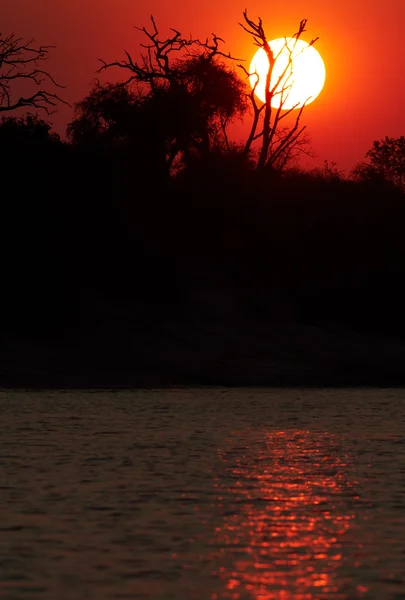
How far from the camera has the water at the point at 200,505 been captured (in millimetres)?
10867

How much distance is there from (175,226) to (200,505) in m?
37.3

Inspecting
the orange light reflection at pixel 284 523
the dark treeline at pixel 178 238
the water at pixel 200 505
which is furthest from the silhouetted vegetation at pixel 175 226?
the orange light reflection at pixel 284 523

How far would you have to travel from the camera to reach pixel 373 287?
177 feet

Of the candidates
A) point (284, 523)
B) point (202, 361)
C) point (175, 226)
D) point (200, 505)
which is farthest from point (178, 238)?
point (284, 523)

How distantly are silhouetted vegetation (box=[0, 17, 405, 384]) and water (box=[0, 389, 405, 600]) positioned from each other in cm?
1442

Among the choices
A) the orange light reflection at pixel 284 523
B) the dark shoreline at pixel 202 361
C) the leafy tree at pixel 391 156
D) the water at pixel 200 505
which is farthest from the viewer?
the leafy tree at pixel 391 156

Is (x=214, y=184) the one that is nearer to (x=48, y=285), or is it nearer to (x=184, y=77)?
(x=184, y=77)

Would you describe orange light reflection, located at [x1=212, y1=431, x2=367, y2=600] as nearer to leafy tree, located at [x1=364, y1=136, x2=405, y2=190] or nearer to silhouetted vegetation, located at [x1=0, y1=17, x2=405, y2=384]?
silhouetted vegetation, located at [x1=0, y1=17, x2=405, y2=384]

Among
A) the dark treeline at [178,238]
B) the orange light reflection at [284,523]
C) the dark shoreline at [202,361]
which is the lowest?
the orange light reflection at [284,523]

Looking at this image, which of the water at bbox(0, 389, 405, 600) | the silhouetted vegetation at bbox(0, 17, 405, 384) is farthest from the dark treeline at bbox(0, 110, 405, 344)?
the water at bbox(0, 389, 405, 600)

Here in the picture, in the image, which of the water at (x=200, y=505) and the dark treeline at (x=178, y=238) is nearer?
the water at (x=200, y=505)

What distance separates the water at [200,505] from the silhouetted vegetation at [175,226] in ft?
47.3

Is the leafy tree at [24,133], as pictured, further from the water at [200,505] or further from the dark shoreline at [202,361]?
the water at [200,505]

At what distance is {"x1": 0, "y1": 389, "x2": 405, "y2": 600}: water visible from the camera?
1087 cm
